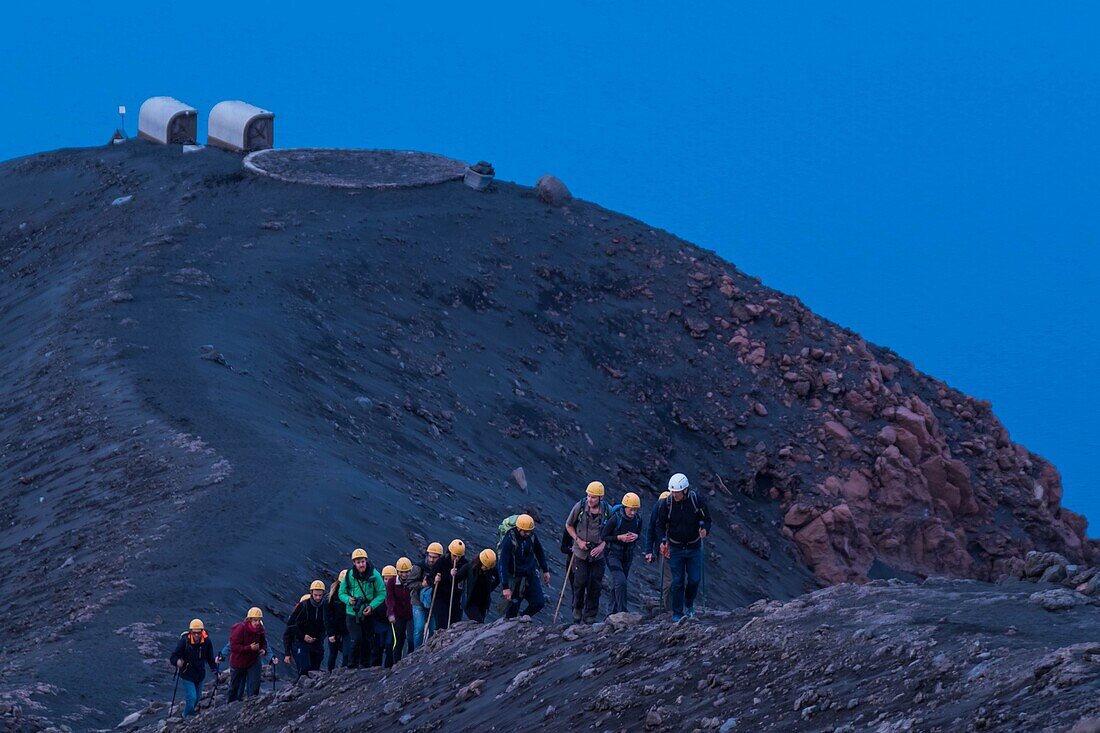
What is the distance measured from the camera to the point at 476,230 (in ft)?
142

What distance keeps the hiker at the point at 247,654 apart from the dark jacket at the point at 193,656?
0.31m

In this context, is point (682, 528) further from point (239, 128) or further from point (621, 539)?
point (239, 128)

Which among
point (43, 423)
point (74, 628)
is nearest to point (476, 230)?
point (43, 423)

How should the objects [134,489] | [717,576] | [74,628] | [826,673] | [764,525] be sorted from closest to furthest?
[826,673] < [74,628] < [134,489] < [717,576] < [764,525]

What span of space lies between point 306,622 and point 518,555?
2.66m

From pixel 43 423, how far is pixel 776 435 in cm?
1838

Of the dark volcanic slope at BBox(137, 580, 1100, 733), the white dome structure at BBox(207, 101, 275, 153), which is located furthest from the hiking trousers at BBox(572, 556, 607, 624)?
the white dome structure at BBox(207, 101, 275, 153)

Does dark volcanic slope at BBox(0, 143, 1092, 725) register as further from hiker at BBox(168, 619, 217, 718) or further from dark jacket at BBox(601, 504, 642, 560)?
dark jacket at BBox(601, 504, 642, 560)

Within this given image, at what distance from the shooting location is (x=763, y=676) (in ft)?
46.4

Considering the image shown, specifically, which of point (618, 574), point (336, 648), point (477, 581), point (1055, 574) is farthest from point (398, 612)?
point (1055, 574)

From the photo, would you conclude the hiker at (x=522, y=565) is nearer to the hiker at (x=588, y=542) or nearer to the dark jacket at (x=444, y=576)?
the hiker at (x=588, y=542)

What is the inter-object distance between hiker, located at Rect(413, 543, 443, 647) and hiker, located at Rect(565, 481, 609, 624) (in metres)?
1.61

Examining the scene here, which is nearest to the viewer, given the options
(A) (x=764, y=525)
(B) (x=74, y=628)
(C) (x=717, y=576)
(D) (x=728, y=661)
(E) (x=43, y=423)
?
(D) (x=728, y=661)

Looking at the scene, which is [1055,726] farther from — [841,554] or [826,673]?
[841,554]
